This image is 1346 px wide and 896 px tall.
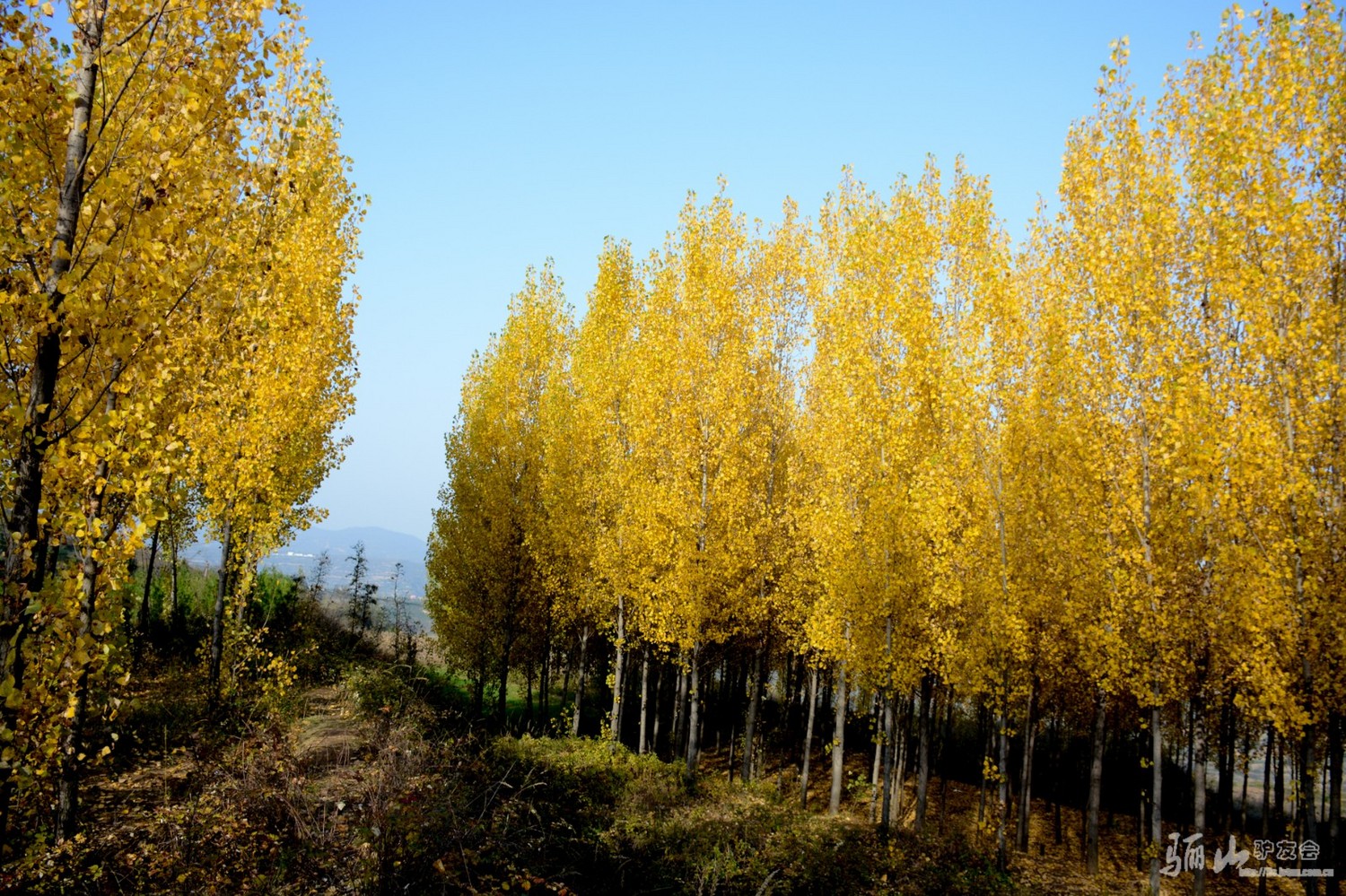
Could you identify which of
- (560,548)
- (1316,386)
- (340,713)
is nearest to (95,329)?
(340,713)

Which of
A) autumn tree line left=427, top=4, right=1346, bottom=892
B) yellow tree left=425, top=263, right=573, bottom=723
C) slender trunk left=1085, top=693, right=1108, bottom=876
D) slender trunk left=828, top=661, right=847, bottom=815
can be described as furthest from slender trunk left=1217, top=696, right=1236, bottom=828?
yellow tree left=425, top=263, right=573, bottom=723

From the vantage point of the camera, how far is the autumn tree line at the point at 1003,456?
9703 millimetres

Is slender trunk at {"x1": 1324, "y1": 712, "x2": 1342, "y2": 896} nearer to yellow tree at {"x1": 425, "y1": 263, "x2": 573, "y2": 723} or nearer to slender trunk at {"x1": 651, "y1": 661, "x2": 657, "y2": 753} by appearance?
slender trunk at {"x1": 651, "y1": 661, "x2": 657, "y2": 753}

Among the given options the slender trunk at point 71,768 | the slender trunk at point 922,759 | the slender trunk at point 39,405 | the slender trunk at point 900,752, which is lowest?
the slender trunk at point 900,752

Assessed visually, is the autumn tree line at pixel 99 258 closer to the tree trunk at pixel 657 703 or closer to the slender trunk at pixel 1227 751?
the tree trunk at pixel 657 703

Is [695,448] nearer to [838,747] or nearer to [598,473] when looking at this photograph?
[598,473]

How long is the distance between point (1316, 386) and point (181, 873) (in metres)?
14.6

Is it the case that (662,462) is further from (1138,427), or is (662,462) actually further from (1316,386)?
(1316,386)

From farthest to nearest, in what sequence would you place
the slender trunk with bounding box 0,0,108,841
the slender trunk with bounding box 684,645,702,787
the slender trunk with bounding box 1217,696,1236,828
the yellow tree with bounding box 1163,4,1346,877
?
the slender trunk with bounding box 1217,696,1236,828 < the slender trunk with bounding box 684,645,702,787 < the yellow tree with bounding box 1163,4,1346,877 < the slender trunk with bounding box 0,0,108,841

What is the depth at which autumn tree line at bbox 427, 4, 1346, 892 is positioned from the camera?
382 inches

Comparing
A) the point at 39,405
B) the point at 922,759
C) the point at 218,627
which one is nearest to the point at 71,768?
the point at 39,405

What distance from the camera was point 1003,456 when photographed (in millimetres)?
12289

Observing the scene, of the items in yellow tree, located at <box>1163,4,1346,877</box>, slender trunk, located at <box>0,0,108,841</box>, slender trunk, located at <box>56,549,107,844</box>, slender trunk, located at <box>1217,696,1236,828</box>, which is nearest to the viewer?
slender trunk, located at <box>0,0,108,841</box>

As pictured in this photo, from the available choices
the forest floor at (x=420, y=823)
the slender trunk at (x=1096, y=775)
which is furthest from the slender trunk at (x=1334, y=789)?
the slender trunk at (x=1096, y=775)
